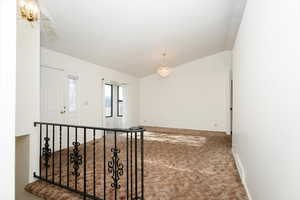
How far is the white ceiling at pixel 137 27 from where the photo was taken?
2734 millimetres

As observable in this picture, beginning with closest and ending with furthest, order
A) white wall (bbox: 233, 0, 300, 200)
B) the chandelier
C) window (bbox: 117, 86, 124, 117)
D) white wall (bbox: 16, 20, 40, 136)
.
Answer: white wall (bbox: 233, 0, 300, 200) → the chandelier → white wall (bbox: 16, 20, 40, 136) → window (bbox: 117, 86, 124, 117)

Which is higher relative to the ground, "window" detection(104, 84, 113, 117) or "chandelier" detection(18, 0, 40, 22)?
"chandelier" detection(18, 0, 40, 22)

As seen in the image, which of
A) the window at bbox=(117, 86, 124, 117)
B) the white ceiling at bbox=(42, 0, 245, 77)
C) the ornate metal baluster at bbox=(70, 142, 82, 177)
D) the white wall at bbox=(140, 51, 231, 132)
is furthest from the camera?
the window at bbox=(117, 86, 124, 117)

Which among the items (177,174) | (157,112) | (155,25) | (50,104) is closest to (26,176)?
(50,104)

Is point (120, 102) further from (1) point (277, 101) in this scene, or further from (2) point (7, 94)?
(1) point (277, 101)

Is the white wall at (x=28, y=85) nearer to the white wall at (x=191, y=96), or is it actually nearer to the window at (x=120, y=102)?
the window at (x=120, y=102)

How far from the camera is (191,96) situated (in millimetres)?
6586

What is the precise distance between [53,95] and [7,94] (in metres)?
3.06

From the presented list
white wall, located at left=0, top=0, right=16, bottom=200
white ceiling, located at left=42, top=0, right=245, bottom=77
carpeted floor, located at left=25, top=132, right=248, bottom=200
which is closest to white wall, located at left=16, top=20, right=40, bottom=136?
white ceiling, located at left=42, top=0, right=245, bottom=77

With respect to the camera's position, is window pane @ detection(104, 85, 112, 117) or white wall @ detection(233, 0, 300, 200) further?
window pane @ detection(104, 85, 112, 117)

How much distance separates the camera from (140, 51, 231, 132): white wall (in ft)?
19.9

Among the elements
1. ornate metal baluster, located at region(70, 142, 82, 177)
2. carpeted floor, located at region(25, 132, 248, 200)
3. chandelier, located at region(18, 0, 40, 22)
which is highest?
chandelier, located at region(18, 0, 40, 22)

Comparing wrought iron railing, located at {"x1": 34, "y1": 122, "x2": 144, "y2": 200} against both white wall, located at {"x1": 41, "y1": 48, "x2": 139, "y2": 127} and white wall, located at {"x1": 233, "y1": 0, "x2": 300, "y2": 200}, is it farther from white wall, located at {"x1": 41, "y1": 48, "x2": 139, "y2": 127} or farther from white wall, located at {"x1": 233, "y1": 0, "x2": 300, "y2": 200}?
white wall, located at {"x1": 41, "y1": 48, "x2": 139, "y2": 127}

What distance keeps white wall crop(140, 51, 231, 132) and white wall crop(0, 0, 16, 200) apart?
6.18m
